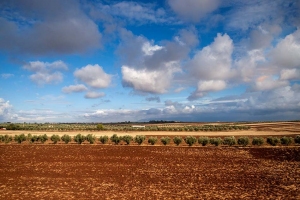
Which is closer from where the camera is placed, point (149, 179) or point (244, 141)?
point (149, 179)

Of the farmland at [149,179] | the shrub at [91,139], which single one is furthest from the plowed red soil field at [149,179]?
the shrub at [91,139]

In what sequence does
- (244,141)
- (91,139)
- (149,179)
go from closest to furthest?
1. (149,179)
2. (244,141)
3. (91,139)

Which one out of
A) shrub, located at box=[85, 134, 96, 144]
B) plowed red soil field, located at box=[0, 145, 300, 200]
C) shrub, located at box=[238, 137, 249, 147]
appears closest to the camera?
plowed red soil field, located at box=[0, 145, 300, 200]

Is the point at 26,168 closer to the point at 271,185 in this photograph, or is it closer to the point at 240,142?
the point at 271,185

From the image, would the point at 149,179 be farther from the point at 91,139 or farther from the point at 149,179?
the point at 91,139

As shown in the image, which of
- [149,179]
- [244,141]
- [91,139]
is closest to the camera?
[149,179]

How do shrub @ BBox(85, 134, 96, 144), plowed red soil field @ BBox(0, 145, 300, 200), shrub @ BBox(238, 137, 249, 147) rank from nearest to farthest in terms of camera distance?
plowed red soil field @ BBox(0, 145, 300, 200)
shrub @ BBox(238, 137, 249, 147)
shrub @ BBox(85, 134, 96, 144)

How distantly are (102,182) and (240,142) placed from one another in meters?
34.0

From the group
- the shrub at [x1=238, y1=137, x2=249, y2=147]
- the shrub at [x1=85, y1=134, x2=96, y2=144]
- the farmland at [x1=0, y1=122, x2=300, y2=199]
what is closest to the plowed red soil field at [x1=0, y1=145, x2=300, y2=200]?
the farmland at [x1=0, y1=122, x2=300, y2=199]

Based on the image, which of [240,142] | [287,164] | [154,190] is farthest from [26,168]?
[240,142]

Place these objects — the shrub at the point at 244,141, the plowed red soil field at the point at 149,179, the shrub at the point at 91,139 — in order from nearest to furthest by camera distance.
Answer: the plowed red soil field at the point at 149,179
the shrub at the point at 244,141
the shrub at the point at 91,139

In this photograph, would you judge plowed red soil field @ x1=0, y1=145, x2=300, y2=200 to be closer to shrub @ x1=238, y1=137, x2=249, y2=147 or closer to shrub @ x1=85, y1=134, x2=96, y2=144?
shrub @ x1=238, y1=137, x2=249, y2=147

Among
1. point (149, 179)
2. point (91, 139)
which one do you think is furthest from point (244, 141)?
point (149, 179)

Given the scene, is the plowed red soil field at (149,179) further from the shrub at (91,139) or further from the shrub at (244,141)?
the shrub at (91,139)
